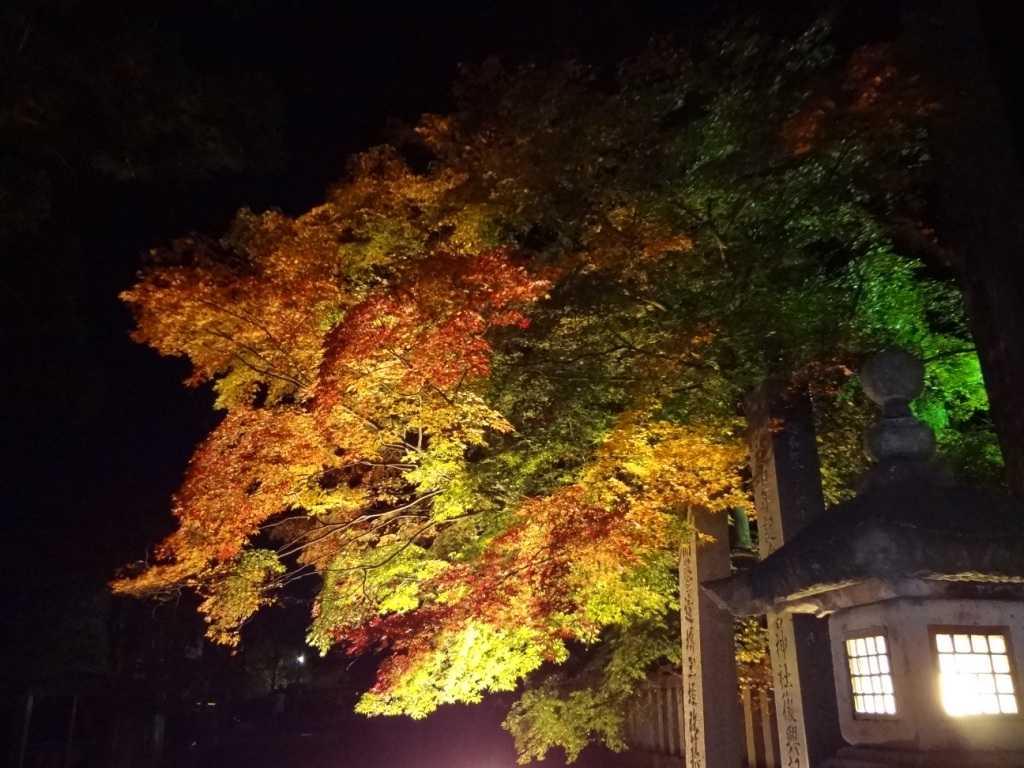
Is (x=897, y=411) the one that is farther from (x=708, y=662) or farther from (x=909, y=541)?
(x=708, y=662)

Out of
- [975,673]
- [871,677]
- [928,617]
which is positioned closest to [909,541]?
[928,617]

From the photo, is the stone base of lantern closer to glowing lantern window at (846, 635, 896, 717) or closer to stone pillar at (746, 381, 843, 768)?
glowing lantern window at (846, 635, 896, 717)

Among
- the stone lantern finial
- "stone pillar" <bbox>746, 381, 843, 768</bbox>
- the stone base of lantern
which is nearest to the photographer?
the stone base of lantern

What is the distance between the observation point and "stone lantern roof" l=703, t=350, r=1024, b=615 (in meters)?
3.73

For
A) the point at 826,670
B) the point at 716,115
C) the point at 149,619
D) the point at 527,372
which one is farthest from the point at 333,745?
the point at 716,115

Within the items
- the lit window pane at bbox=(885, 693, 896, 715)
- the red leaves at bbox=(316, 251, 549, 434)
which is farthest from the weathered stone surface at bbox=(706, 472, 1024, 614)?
the red leaves at bbox=(316, 251, 549, 434)

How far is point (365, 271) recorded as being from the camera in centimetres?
1075

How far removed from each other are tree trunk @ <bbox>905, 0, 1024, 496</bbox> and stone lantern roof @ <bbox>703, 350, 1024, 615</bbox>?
3.12m

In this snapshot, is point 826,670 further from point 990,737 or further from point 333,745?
point 333,745

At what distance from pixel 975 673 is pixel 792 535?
3848mm

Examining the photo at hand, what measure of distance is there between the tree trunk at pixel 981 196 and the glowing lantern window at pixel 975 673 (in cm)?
338

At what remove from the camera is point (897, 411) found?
4.48 m

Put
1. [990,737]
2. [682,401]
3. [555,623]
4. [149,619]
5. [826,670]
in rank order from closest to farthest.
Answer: [990,737] → [826,670] → [682,401] → [555,623] → [149,619]

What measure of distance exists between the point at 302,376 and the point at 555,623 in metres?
5.02
